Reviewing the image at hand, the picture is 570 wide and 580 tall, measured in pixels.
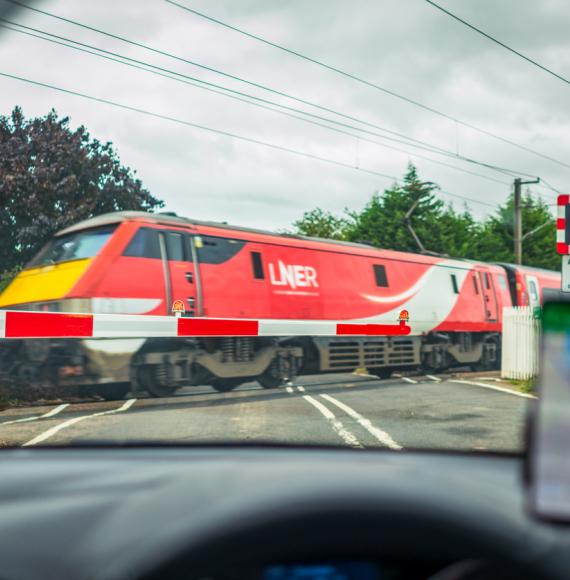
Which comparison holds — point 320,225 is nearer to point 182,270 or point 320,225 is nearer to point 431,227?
point 431,227

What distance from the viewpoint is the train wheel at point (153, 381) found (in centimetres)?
1189

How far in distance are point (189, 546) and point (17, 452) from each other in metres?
0.74

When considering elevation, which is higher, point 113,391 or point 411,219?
point 411,219

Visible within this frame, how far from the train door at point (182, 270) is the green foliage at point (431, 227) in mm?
10876

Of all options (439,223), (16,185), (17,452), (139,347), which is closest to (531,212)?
(439,223)

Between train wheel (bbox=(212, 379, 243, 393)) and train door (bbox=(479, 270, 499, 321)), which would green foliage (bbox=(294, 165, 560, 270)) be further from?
train wheel (bbox=(212, 379, 243, 393))

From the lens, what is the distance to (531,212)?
48062 millimetres

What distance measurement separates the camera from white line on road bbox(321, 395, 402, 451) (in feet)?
21.5

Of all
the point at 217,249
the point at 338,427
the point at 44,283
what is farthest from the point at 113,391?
the point at 338,427

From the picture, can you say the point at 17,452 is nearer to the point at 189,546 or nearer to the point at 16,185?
the point at 189,546

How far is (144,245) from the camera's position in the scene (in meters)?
12.2

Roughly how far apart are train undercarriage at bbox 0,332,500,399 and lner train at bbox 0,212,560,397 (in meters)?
0.02

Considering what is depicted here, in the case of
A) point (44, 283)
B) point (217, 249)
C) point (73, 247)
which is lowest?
point (44, 283)

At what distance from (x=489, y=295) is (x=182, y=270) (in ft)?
34.6
